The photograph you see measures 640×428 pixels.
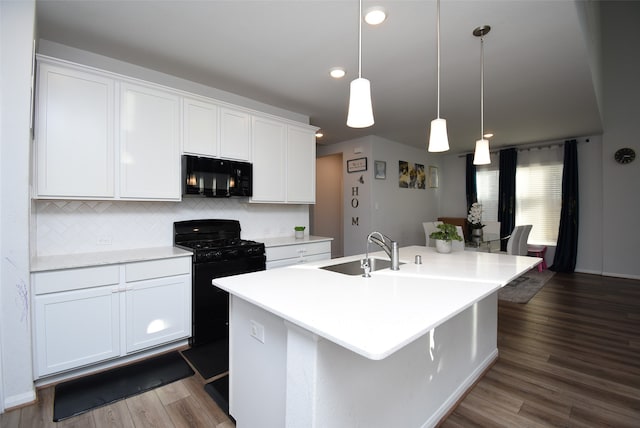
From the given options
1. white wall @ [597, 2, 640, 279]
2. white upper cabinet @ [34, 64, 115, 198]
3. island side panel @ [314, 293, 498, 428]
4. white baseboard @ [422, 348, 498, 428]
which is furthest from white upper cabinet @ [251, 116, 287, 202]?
white wall @ [597, 2, 640, 279]

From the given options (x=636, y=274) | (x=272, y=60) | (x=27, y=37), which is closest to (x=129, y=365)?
(x=27, y=37)

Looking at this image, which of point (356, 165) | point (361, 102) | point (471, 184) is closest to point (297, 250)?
point (361, 102)

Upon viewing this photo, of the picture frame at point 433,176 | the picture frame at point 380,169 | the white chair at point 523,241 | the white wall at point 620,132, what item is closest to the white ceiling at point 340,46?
the picture frame at point 380,169

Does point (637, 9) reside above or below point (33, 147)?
above

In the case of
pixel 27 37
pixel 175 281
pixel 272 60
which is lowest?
pixel 175 281

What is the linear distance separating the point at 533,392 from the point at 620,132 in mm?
5336

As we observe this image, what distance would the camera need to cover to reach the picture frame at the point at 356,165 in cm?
530

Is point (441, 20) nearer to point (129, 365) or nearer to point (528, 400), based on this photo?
point (528, 400)

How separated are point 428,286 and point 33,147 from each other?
278 centimetres

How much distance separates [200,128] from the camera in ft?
9.68

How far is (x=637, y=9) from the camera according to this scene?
4.70 m

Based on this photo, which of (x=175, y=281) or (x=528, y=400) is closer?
(x=528, y=400)

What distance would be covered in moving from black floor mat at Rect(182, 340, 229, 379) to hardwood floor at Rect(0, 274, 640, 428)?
11 centimetres

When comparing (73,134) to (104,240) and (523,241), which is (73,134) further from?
(523,241)
